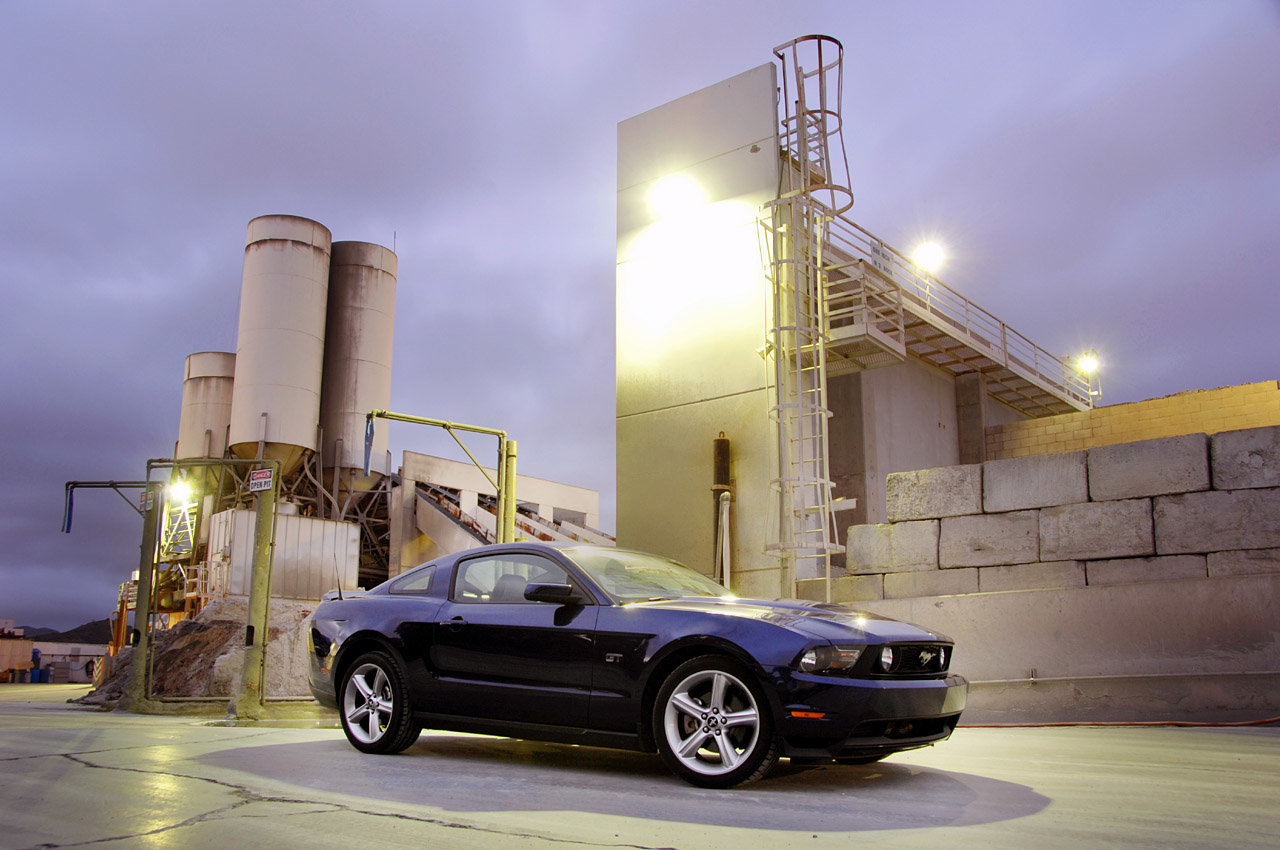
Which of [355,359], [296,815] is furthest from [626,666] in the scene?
[355,359]

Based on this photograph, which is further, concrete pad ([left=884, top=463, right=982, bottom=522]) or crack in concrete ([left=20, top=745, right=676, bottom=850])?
concrete pad ([left=884, top=463, right=982, bottom=522])

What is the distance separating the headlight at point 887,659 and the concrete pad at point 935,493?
7020 millimetres

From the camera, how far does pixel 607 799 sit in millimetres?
4629

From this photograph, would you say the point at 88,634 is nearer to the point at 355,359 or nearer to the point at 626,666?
the point at 355,359

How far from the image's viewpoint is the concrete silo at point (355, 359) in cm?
3803

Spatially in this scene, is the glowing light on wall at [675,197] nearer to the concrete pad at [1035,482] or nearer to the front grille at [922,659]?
the concrete pad at [1035,482]

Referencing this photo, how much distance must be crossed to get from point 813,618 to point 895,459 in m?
14.0

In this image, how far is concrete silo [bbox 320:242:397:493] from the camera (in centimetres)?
3803

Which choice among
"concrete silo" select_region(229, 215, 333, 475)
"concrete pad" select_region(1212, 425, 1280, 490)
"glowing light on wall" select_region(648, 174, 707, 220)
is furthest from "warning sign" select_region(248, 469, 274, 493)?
"concrete silo" select_region(229, 215, 333, 475)

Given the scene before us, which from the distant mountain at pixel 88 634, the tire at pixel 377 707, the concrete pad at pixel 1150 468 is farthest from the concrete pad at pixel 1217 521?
the distant mountain at pixel 88 634

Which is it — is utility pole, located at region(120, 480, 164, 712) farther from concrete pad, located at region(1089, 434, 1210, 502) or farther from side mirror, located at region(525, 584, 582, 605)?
concrete pad, located at region(1089, 434, 1210, 502)

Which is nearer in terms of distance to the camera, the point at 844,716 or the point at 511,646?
the point at 844,716

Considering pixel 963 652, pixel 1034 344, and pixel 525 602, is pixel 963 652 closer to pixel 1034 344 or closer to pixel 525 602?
pixel 525 602

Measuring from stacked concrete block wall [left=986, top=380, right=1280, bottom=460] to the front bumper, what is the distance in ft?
40.2
